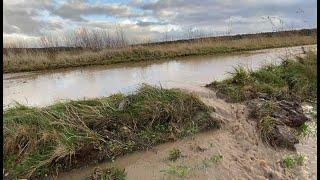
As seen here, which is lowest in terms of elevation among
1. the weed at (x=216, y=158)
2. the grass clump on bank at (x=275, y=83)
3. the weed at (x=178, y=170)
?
the weed at (x=178, y=170)

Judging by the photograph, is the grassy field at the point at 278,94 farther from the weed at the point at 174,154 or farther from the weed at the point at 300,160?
the weed at the point at 174,154

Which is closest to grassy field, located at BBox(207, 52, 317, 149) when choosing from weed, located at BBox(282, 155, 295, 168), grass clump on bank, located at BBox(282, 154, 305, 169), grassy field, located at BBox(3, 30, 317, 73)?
grass clump on bank, located at BBox(282, 154, 305, 169)

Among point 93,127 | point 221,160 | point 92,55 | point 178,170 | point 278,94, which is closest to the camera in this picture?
point 178,170

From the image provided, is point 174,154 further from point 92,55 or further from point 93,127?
point 92,55

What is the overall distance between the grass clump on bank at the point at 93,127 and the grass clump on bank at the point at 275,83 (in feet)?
4.61

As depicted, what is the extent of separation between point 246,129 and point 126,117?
180 cm

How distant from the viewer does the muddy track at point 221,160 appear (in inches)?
204

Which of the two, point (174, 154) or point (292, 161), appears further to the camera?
point (174, 154)

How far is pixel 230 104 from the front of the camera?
737cm

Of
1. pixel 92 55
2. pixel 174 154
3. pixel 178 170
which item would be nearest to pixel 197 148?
pixel 174 154

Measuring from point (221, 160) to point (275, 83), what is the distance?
3.95 metres

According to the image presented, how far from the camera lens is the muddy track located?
5.18m

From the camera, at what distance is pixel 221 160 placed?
5430mm

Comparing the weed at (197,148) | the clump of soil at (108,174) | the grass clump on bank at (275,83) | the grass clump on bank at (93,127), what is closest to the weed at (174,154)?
the weed at (197,148)
